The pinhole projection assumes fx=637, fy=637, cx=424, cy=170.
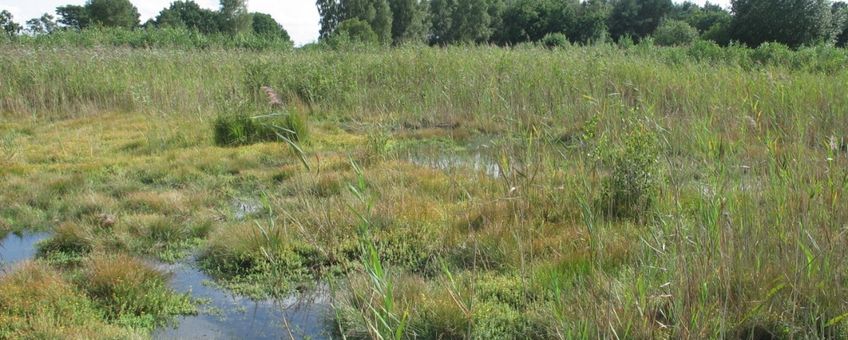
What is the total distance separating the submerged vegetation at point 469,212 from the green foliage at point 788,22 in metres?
24.4

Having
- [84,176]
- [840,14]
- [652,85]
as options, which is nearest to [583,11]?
[840,14]

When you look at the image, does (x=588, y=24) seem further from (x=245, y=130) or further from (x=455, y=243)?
(x=455, y=243)

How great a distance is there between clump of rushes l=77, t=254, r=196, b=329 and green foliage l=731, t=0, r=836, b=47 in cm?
3099

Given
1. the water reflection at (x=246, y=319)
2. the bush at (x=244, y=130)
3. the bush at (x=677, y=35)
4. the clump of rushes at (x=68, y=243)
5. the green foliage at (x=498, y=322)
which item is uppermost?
the bush at (x=677, y=35)

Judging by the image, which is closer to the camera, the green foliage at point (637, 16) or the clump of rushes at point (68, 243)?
the clump of rushes at point (68, 243)

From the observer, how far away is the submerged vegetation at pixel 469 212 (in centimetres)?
257

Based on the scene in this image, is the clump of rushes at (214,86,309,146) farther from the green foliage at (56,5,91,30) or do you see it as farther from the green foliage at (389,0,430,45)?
the green foliage at (56,5,91,30)

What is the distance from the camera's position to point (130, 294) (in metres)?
3.33

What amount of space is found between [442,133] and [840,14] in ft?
103

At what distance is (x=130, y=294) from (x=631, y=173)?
3.08 m

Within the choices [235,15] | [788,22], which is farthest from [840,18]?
[235,15]

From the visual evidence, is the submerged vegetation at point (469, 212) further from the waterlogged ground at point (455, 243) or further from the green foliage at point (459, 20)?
the green foliage at point (459, 20)

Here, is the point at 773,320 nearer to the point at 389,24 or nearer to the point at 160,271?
the point at 160,271

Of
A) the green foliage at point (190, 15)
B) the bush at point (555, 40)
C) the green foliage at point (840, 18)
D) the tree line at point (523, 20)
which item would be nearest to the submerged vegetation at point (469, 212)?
the bush at point (555, 40)
